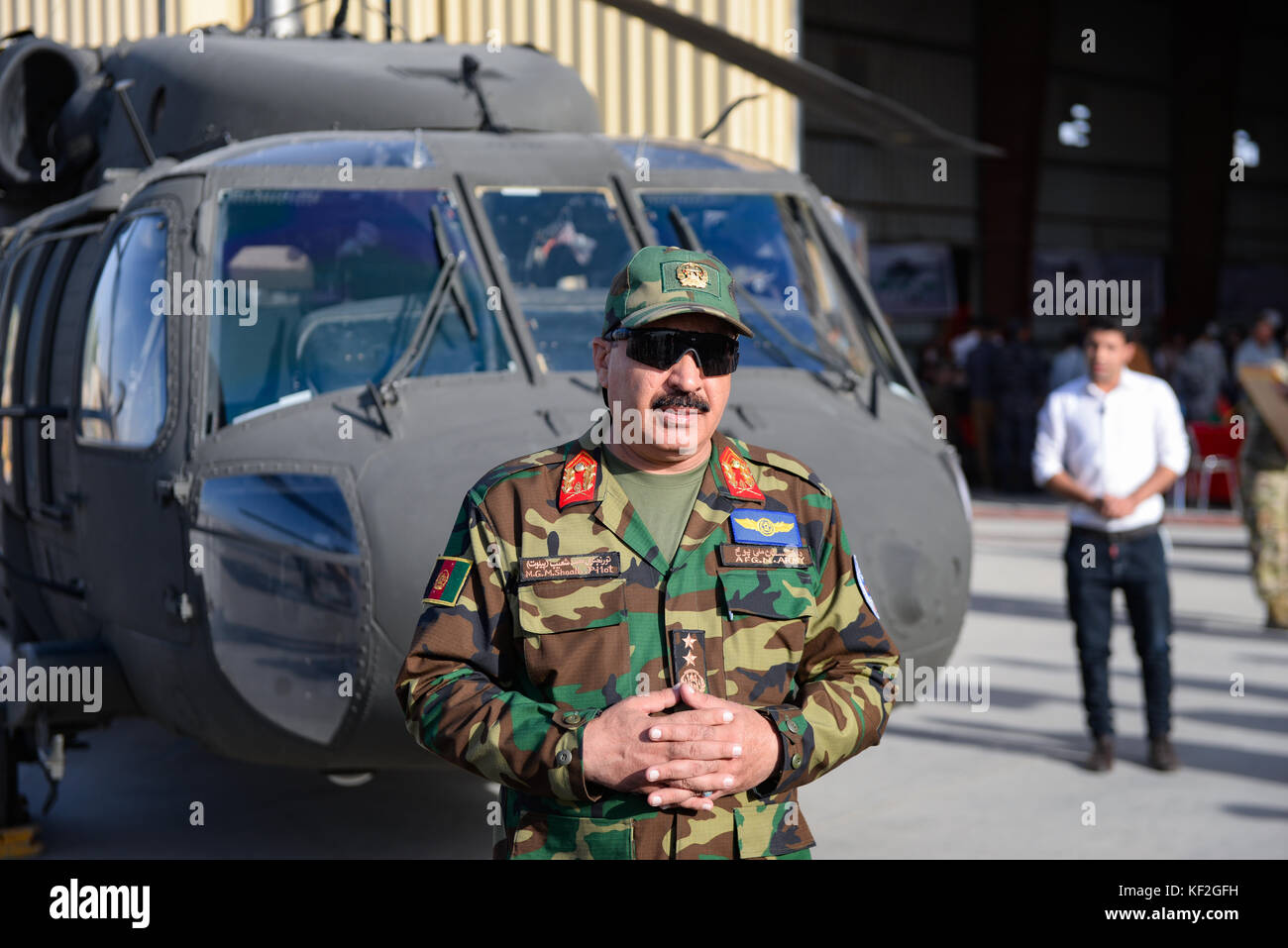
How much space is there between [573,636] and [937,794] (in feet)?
13.6

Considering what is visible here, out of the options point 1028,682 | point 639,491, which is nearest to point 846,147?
point 1028,682

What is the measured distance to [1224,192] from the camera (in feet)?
109

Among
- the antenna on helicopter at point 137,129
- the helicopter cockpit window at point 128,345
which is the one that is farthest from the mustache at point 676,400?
the antenna on helicopter at point 137,129

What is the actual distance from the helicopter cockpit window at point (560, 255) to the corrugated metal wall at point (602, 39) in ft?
26.2

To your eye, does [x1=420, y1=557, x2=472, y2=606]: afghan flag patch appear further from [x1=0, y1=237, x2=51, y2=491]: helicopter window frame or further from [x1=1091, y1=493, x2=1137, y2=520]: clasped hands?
[x1=1091, y1=493, x2=1137, y2=520]: clasped hands

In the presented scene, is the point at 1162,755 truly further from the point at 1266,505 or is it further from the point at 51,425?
the point at 51,425

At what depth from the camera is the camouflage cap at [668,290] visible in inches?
98.9

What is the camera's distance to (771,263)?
5535 mm

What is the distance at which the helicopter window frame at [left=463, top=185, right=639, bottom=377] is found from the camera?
4.89m

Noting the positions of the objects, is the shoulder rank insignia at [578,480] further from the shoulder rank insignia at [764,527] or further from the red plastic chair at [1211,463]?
the red plastic chair at [1211,463]

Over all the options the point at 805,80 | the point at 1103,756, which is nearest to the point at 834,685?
the point at 805,80

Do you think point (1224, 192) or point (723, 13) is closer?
point (723, 13)
